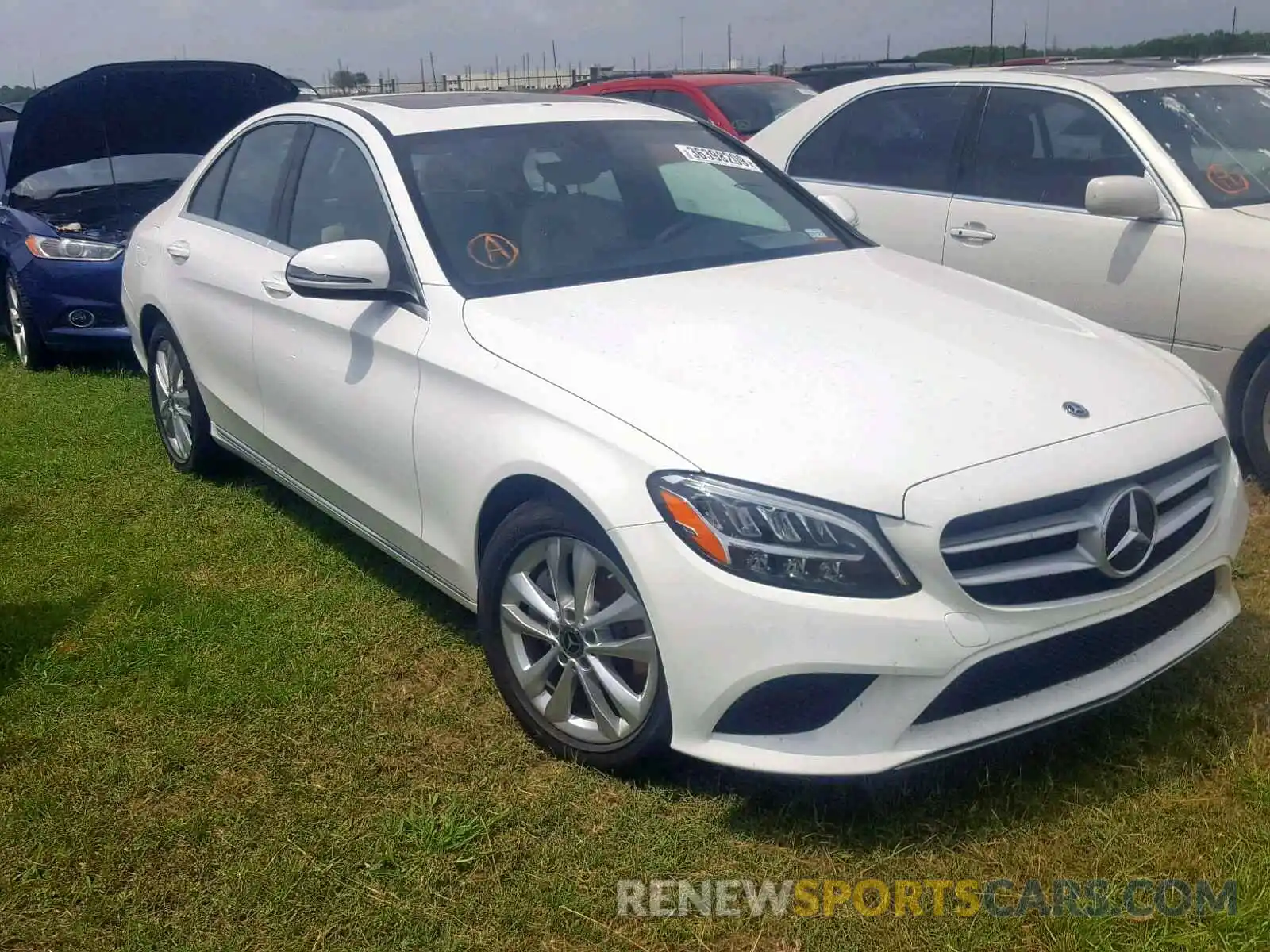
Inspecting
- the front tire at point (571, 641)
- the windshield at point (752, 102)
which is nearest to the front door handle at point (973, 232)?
the front tire at point (571, 641)

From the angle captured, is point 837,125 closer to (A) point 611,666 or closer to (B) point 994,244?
(B) point 994,244

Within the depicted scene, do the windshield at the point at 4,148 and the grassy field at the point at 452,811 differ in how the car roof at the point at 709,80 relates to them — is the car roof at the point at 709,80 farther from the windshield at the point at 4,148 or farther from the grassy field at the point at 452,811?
the grassy field at the point at 452,811

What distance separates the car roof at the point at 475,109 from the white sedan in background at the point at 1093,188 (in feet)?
5.25

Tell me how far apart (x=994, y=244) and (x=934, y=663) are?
3329 millimetres

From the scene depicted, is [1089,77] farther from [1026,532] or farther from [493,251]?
[1026,532]

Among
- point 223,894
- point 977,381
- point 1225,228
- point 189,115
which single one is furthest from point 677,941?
point 189,115

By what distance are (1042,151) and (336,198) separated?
3.11 meters

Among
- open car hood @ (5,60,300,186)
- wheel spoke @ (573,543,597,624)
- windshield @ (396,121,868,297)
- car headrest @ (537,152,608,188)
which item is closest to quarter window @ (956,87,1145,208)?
windshield @ (396,121,868,297)

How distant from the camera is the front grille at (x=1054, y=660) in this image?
2611 millimetres

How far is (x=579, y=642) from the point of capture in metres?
3.02

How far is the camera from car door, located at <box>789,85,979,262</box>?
5688 mm

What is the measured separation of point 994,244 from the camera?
17.7ft

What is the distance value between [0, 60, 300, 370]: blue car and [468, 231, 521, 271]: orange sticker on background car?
14.4 feet

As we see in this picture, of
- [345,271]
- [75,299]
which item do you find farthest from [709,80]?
[345,271]
